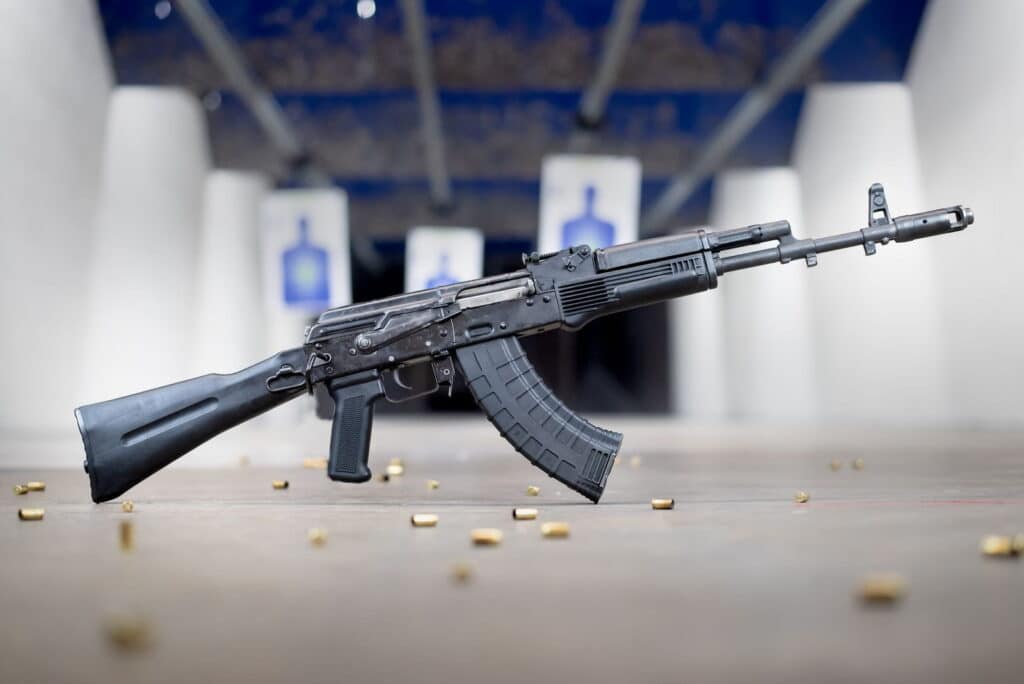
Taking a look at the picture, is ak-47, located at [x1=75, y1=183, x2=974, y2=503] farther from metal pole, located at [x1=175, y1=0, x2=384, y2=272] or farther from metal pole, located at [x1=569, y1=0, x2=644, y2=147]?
metal pole, located at [x1=175, y1=0, x2=384, y2=272]

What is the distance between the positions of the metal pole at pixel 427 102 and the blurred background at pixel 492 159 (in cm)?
5

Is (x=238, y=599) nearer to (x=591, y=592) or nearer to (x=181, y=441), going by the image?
(x=591, y=592)

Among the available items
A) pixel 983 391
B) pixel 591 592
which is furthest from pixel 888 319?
pixel 591 592

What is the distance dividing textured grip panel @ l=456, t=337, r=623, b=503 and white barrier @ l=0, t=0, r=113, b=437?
229 inches

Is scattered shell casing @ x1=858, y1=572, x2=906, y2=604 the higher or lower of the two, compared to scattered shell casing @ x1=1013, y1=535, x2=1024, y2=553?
lower

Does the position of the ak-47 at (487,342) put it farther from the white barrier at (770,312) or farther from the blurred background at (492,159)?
the white barrier at (770,312)

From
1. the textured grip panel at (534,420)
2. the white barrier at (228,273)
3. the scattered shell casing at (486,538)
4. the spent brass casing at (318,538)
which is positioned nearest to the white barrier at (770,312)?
the white barrier at (228,273)

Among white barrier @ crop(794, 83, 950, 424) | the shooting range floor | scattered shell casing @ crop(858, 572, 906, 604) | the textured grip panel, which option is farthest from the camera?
white barrier @ crop(794, 83, 950, 424)

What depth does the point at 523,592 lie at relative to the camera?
189cm

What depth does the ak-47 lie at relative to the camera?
344 cm

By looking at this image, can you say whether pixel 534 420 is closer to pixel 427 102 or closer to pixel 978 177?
pixel 978 177

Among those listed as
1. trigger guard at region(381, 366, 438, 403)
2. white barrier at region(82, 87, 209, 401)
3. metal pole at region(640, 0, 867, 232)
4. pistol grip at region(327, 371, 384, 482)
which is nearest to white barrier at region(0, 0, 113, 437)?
white barrier at region(82, 87, 209, 401)

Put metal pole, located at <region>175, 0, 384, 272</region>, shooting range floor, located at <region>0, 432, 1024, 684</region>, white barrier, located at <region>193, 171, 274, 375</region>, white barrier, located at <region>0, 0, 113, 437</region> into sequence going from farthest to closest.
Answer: white barrier, located at <region>193, 171, 274, 375</region> < metal pole, located at <region>175, 0, 384, 272</region> < white barrier, located at <region>0, 0, 113, 437</region> < shooting range floor, located at <region>0, 432, 1024, 684</region>

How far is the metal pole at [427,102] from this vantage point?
9516 mm
